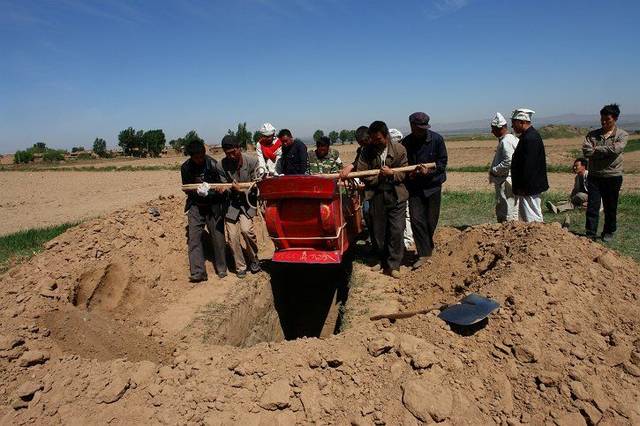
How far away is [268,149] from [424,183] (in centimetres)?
224

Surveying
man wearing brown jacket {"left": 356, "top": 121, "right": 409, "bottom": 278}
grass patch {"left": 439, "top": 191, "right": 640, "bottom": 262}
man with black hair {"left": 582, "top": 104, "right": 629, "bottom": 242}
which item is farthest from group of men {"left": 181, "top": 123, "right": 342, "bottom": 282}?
man with black hair {"left": 582, "top": 104, "right": 629, "bottom": 242}

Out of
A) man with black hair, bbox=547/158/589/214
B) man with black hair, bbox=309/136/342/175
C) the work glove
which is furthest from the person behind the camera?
man with black hair, bbox=547/158/589/214

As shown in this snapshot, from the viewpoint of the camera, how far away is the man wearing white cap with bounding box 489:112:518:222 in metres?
5.32

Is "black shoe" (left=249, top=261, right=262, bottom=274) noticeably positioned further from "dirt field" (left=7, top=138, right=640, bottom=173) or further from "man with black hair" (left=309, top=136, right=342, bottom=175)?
"dirt field" (left=7, top=138, right=640, bottom=173)

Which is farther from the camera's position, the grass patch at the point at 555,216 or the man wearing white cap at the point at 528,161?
the grass patch at the point at 555,216

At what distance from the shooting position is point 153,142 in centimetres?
5262

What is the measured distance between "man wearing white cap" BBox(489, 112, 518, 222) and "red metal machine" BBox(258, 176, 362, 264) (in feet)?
7.64

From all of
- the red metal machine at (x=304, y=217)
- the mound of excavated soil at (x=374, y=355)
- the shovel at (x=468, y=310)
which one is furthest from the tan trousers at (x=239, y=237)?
the shovel at (x=468, y=310)

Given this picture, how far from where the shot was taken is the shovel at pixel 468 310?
3070mm

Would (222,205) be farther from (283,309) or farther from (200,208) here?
(283,309)

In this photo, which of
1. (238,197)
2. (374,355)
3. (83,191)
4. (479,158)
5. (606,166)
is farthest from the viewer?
(479,158)

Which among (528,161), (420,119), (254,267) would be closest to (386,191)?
(420,119)

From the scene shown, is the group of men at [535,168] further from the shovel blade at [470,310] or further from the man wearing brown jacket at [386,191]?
the shovel blade at [470,310]

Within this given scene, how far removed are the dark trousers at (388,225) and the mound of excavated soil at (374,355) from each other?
51 cm
